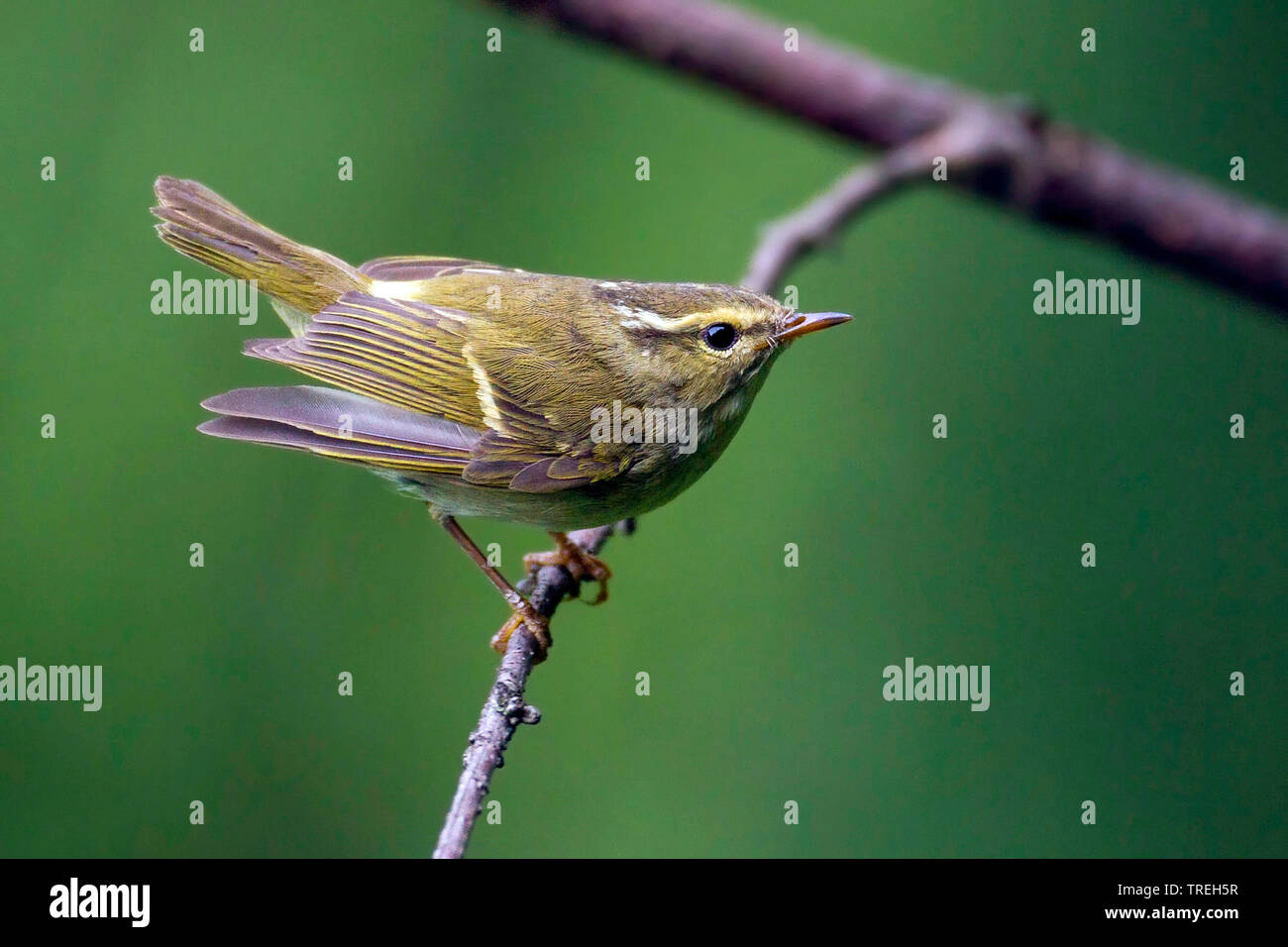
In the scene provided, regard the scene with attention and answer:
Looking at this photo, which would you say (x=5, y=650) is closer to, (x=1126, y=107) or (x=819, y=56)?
(x=819, y=56)

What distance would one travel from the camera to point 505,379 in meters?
4.31

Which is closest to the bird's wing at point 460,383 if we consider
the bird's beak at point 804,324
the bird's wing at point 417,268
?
the bird's wing at point 417,268

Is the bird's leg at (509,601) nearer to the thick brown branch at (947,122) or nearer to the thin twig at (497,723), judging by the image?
the thin twig at (497,723)

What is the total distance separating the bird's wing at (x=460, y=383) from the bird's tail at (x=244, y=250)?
13cm

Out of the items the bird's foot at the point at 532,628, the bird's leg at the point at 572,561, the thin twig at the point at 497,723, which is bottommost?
the thin twig at the point at 497,723

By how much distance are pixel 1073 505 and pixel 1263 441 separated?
0.88 metres

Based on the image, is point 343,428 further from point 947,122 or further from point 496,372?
point 947,122

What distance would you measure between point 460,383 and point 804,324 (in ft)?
3.91

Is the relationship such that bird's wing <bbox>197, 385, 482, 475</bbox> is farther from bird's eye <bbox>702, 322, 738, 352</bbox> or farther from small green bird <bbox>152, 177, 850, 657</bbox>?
bird's eye <bbox>702, 322, 738, 352</bbox>

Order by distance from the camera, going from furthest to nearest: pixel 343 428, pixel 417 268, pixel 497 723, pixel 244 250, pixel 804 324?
pixel 417 268 < pixel 244 250 < pixel 343 428 < pixel 804 324 < pixel 497 723

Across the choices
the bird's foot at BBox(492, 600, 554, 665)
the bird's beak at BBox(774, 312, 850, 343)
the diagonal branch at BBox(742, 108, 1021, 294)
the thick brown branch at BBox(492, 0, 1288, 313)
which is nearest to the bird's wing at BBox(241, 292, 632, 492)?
the bird's foot at BBox(492, 600, 554, 665)

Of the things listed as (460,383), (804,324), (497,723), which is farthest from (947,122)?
(497,723)

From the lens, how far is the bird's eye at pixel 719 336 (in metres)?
4.01

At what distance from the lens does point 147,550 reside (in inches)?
220
